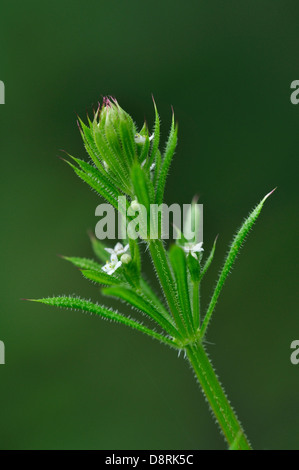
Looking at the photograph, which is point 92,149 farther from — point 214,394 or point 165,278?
point 214,394

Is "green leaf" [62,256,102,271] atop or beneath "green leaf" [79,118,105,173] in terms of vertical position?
beneath

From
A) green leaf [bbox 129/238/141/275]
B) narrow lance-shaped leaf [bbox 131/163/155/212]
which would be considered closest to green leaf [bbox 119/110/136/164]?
narrow lance-shaped leaf [bbox 131/163/155/212]

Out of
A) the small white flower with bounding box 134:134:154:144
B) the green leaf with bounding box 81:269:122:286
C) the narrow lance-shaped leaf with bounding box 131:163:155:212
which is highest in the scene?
the small white flower with bounding box 134:134:154:144

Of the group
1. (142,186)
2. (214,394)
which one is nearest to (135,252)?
(142,186)

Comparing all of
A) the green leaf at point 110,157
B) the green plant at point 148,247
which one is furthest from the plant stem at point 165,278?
the green leaf at point 110,157

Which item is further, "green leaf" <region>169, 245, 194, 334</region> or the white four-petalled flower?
the white four-petalled flower

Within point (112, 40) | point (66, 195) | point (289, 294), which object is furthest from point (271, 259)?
point (112, 40)

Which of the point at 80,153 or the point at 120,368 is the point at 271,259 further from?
the point at 80,153

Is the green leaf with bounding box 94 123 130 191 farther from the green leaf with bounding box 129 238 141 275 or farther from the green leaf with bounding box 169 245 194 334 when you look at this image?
the green leaf with bounding box 169 245 194 334

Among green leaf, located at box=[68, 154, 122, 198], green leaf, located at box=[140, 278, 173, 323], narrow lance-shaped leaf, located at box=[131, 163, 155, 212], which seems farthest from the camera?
green leaf, located at box=[140, 278, 173, 323]
